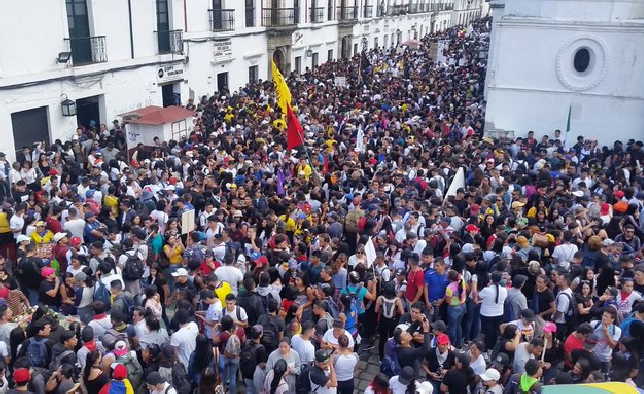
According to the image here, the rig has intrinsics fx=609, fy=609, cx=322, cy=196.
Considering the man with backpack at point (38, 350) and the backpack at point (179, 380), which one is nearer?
the backpack at point (179, 380)

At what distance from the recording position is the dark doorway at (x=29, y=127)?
48.6 ft

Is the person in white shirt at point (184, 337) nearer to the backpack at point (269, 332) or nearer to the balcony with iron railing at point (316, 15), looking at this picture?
the backpack at point (269, 332)

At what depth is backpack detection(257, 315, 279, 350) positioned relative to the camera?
6.25 m

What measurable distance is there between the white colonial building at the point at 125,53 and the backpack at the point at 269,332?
10.6 metres

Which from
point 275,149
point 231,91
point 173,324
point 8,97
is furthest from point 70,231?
point 231,91

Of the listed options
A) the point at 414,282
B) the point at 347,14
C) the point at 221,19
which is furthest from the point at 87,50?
the point at 347,14

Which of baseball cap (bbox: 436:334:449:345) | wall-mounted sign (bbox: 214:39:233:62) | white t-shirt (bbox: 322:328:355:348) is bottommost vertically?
Result: white t-shirt (bbox: 322:328:355:348)

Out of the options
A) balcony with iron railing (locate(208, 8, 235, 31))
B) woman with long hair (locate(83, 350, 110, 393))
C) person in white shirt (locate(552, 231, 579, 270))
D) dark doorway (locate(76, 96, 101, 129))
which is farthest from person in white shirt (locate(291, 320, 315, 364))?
balcony with iron railing (locate(208, 8, 235, 31))

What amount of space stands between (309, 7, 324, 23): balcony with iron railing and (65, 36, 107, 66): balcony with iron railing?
1624cm

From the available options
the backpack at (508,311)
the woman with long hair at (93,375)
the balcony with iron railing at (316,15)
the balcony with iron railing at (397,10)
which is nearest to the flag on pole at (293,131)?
the backpack at (508,311)

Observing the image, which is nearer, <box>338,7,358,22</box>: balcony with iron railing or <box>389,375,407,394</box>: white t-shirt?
<box>389,375,407,394</box>: white t-shirt

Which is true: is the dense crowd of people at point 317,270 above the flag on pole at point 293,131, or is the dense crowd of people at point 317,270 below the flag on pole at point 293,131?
below

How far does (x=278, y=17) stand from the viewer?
90.3 ft

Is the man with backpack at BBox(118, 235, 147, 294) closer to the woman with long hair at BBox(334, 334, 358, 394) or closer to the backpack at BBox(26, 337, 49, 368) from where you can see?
the backpack at BBox(26, 337, 49, 368)
